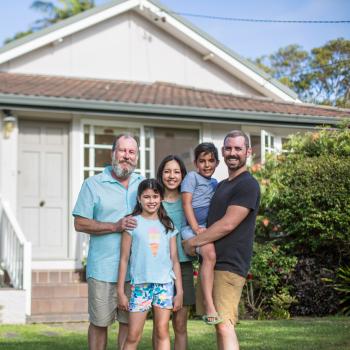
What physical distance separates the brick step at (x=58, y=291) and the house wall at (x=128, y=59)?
4654mm

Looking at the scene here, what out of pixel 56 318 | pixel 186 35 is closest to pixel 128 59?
pixel 186 35

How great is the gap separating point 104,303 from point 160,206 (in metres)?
0.78

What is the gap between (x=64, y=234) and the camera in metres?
10.9

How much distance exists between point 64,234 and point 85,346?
13.7ft

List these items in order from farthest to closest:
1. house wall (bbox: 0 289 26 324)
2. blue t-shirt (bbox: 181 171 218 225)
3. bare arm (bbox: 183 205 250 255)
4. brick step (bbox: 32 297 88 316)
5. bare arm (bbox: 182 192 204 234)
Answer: brick step (bbox: 32 297 88 316), house wall (bbox: 0 289 26 324), blue t-shirt (bbox: 181 171 218 225), bare arm (bbox: 182 192 204 234), bare arm (bbox: 183 205 250 255)

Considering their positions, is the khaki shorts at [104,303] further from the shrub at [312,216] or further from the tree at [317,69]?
the tree at [317,69]

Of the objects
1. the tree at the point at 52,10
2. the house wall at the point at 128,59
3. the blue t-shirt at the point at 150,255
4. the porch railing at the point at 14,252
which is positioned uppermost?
the tree at the point at 52,10

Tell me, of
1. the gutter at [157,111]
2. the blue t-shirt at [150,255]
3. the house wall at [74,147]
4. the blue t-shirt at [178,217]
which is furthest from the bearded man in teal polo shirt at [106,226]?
the house wall at [74,147]

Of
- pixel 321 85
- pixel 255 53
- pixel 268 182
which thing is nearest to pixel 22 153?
pixel 268 182

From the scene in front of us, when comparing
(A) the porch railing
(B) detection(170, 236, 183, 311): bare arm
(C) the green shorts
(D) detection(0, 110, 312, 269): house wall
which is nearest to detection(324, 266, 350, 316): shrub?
(D) detection(0, 110, 312, 269): house wall

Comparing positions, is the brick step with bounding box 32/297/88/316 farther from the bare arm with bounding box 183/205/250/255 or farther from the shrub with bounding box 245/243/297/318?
the bare arm with bounding box 183/205/250/255

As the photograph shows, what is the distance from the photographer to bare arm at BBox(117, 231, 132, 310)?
180 inches

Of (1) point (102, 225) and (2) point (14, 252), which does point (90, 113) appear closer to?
(2) point (14, 252)

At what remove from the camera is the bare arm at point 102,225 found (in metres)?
4.60
